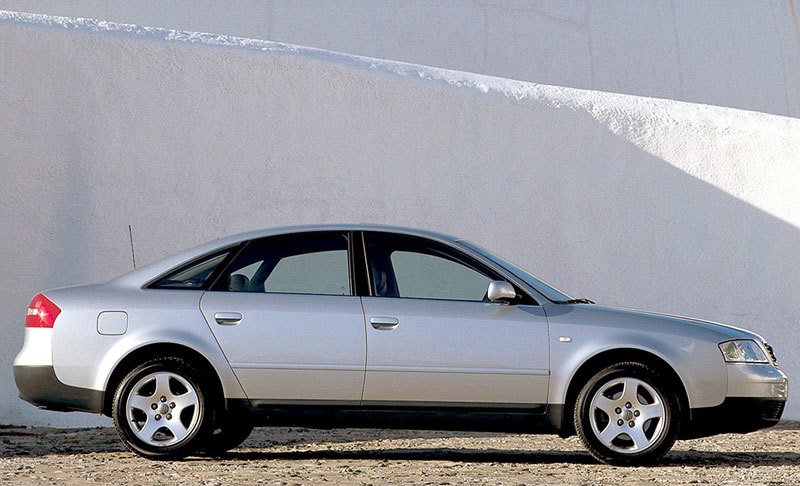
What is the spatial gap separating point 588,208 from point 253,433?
11.8 ft

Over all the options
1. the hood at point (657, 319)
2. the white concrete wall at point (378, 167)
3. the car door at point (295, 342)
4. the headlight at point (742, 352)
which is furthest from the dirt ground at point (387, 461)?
the white concrete wall at point (378, 167)

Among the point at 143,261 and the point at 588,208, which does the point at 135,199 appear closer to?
the point at 143,261

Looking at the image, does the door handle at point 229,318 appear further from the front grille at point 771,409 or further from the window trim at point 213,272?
the front grille at point 771,409

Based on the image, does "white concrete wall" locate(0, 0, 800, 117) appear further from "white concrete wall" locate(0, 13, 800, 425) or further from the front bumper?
the front bumper

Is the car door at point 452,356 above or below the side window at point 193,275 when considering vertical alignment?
below

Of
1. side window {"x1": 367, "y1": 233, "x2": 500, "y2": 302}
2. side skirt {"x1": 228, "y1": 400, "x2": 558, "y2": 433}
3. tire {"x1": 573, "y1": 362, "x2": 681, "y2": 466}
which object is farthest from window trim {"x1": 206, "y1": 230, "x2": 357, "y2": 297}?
tire {"x1": 573, "y1": 362, "x2": 681, "y2": 466}

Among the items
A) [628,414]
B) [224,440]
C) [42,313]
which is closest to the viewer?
[628,414]

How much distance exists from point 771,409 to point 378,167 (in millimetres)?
4716

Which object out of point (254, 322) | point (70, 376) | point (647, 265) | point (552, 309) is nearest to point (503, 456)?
point (552, 309)

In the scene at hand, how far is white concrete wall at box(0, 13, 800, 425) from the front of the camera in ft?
35.2

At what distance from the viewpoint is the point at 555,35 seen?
14.5 meters

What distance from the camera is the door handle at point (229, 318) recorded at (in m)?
7.37

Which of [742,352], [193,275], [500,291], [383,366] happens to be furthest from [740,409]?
[193,275]

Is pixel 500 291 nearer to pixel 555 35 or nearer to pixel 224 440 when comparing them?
pixel 224 440
